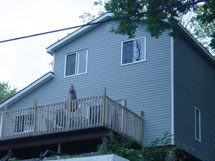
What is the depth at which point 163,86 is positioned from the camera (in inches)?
762

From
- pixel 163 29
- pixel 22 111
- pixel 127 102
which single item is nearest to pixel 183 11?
pixel 163 29

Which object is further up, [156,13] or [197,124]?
[156,13]

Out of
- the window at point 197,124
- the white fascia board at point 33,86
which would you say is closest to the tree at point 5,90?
the white fascia board at point 33,86

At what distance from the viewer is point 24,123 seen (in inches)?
744

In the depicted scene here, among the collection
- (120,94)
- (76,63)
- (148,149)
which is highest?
(76,63)

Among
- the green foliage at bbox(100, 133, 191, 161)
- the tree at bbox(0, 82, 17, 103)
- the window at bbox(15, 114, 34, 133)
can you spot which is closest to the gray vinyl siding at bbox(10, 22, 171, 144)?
the green foliage at bbox(100, 133, 191, 161)

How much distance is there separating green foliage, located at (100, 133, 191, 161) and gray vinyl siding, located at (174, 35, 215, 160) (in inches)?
25.8

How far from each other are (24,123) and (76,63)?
489cm

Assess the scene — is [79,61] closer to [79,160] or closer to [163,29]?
[163,29]

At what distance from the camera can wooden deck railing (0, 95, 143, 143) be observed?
55.7 feet

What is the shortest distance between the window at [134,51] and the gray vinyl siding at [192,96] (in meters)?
1.51

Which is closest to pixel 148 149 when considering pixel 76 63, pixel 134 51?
pixel 134 51

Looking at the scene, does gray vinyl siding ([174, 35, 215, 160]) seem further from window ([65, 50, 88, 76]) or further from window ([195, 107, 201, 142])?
window ([65, 50, 88, 76])

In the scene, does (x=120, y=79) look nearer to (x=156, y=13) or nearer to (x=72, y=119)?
(x=156, y=13)
